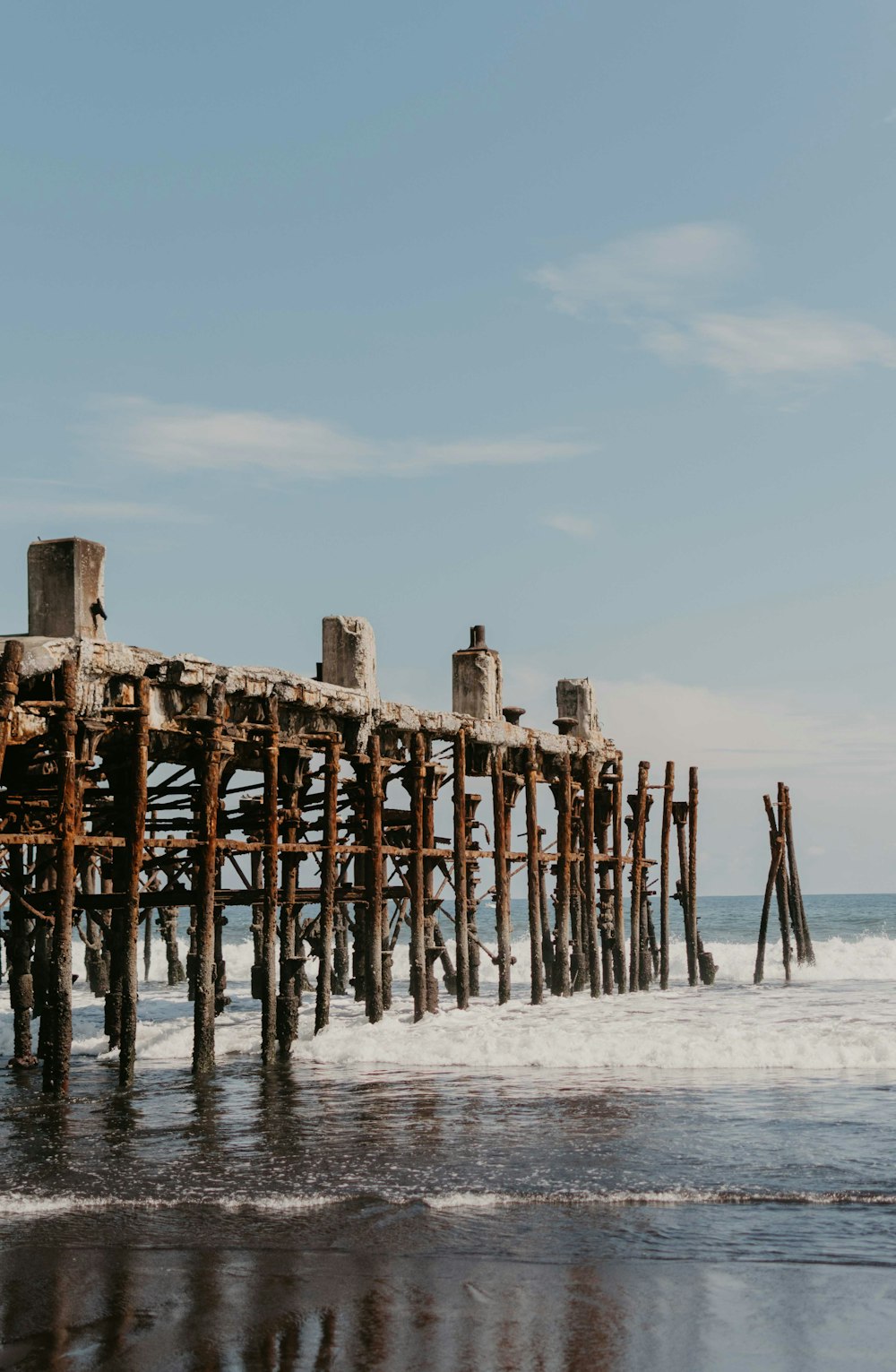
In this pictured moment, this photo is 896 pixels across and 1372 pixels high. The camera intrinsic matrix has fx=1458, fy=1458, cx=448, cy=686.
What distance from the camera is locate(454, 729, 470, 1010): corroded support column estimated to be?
22.4m

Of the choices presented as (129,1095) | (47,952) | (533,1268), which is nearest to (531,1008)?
(47,952)

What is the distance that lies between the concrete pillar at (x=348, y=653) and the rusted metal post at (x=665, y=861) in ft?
37.8

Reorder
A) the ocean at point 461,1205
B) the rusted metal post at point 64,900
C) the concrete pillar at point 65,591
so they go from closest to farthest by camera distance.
Answer: the ocean at point 461,1205 < the rusted metal post at point 64,900 < the concrete pillar at point 65,591

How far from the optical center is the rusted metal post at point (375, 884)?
20.3 m

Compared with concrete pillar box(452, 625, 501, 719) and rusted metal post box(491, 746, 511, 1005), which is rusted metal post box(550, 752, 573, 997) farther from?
concrete pillar box(452, 625, 501, 719)

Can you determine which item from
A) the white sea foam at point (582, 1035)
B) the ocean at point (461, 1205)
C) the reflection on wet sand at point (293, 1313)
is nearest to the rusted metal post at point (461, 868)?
the white sea foam at point (582, 1035)

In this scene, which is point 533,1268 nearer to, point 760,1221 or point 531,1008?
point 760,1221

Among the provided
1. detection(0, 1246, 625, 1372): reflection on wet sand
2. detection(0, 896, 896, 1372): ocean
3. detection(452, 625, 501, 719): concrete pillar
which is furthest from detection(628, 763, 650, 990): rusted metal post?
detection(0, 1246, 625, 1372): reflection on wet sand

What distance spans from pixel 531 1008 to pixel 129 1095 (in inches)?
386

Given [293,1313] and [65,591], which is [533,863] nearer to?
[65,591]

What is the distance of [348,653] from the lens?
2028cm

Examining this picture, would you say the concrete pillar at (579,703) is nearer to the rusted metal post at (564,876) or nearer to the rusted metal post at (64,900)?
the rusted metal post at (564,876)

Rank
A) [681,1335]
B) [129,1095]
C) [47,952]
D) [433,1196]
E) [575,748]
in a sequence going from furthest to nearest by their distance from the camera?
[575,748], [47,952], [129,1095], [433,1196], [681,1335]

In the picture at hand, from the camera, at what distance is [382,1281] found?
27.8 ft
